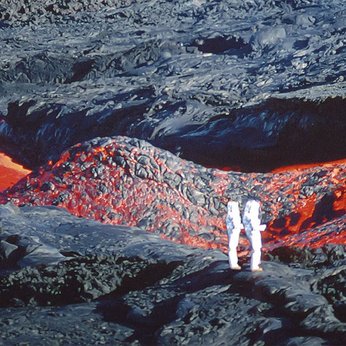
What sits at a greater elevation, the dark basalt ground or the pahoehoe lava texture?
the pahoehoe lava texture

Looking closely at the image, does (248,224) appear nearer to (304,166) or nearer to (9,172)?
(304,166)

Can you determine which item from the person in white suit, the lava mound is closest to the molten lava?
the lava mound

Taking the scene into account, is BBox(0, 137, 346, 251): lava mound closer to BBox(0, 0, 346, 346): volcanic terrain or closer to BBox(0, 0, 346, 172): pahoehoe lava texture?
BBox(0, 0, 346, 346): volcanic terrain

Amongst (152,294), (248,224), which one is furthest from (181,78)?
(248,224)

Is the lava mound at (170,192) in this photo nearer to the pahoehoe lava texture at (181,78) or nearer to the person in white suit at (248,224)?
the pahoehoe lava texture at (181,78)

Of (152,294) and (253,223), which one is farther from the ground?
(253,223)
